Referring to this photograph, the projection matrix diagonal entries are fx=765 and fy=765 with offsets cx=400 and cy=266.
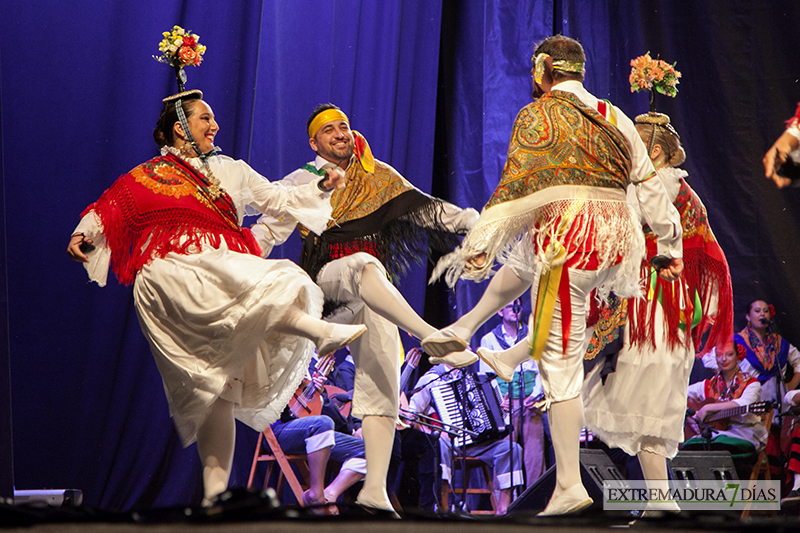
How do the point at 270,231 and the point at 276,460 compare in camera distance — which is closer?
the point at 270,231

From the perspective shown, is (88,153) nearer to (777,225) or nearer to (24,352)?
(24,352)

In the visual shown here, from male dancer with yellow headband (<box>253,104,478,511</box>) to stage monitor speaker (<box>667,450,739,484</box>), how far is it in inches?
69.3

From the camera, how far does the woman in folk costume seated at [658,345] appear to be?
3.02m

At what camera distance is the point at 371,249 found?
10.5ft

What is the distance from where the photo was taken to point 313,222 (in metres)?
2.96

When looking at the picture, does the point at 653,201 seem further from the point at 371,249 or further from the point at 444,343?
the point at 371,249

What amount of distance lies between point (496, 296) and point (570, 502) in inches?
31.7

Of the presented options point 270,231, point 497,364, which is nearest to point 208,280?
point 270,231

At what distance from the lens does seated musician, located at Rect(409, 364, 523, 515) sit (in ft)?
17.5

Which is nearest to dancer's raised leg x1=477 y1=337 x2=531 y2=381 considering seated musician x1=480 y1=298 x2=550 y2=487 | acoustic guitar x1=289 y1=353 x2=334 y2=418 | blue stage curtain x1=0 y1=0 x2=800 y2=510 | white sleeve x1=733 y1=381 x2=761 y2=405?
blue stage curtain x1=0 y1=0 x2=800 y2=510

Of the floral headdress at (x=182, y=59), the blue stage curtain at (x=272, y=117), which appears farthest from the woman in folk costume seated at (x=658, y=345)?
the blue stage curtain at (x=272, y=117)

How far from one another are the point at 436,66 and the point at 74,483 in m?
3.99

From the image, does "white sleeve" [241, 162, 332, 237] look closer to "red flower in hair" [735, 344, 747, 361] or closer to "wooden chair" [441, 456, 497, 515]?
"wooden chair" [441, 456, 497, 515]

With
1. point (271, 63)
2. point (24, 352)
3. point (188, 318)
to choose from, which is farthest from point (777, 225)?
point (24, 352)
